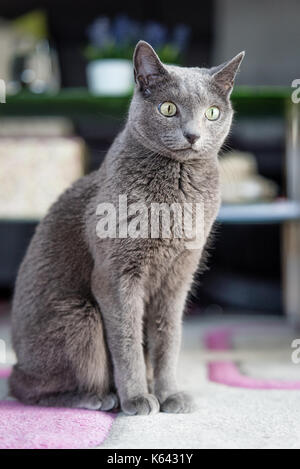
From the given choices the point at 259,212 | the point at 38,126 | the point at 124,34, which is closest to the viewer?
the point at 259,212

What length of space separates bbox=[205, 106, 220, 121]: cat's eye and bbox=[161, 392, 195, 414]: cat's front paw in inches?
20.0

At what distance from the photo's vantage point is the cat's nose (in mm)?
937

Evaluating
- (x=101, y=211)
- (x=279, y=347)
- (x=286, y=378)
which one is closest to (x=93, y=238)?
(x=101, y=211)

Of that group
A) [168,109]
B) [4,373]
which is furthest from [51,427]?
[168,109]

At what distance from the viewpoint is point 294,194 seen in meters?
1.97

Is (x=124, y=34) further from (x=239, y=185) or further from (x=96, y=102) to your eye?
(x=239, y=185)

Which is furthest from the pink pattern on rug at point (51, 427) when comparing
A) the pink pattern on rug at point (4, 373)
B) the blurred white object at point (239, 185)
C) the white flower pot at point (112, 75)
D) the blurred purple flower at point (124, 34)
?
the blurred purple flower at point (124, 34)

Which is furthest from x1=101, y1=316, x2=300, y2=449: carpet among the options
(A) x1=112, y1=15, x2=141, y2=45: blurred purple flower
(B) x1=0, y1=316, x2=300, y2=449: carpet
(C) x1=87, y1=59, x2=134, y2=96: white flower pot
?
(A) x1=112, y1=15, x2=141, y2=45: blurred purple flower

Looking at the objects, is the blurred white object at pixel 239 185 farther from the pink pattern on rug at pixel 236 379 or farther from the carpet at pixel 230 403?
the pink pattern on rug at pixel 236 379

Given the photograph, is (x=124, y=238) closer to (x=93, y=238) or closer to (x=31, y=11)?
(x=93, y=238)

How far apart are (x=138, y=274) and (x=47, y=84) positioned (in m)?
1.42

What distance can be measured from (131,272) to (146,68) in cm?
36

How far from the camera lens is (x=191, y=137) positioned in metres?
0.94

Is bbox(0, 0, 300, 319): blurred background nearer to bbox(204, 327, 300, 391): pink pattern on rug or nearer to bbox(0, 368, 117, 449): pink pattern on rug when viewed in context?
bbox(204, 327, 300, 391): pink pattern on rug
